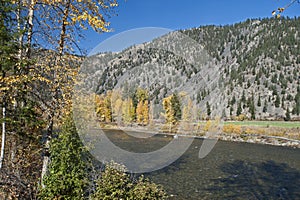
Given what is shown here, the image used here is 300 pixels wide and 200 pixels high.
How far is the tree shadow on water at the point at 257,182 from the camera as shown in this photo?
14.9m

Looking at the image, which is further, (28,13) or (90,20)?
(28,13)

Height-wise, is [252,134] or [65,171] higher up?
[65,171]

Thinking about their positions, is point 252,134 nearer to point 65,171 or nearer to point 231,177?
point 231,177

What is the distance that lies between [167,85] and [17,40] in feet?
292

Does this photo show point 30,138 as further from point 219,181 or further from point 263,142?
point 263,142

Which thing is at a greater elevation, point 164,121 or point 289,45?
point 289,45

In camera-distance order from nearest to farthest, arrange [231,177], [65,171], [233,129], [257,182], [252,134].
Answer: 1. [65,171]
2. [257,182]
3. [231,177]
4. [252,134]
5. [233,129]

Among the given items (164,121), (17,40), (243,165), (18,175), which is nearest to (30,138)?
(18,175)

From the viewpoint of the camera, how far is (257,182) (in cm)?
1756

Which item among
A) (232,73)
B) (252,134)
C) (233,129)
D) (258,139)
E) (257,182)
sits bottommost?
(257,182)

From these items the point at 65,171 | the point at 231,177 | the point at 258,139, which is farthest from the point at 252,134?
the point at 65,171

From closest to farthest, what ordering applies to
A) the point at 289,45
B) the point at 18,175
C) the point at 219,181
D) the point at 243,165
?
the point at 18,175
the point at 219,181
the point at 243,165
the point at 289,45

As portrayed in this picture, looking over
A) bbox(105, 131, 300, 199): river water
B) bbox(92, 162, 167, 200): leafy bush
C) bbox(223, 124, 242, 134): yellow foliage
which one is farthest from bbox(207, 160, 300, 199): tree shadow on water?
bbox(223, 124, 242, 134): yellow foliage

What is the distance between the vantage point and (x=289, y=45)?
111188 millimetres
